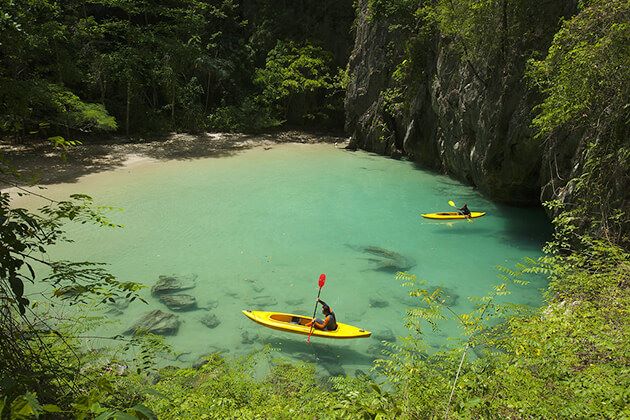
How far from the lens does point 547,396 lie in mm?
4004

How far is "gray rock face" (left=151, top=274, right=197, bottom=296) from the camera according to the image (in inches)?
387

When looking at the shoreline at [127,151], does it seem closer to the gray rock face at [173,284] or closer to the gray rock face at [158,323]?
the gray rock face at [173,284]

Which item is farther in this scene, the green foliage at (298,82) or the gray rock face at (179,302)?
the green foliage at (298,82)

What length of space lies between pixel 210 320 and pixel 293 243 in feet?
14.4

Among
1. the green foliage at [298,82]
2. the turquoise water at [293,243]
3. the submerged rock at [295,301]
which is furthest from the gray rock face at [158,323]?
the green foliage at [298,82]

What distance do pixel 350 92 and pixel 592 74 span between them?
57.1ft

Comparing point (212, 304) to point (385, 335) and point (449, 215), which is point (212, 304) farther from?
point (449, 215)

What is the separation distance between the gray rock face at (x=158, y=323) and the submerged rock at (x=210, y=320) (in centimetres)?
51

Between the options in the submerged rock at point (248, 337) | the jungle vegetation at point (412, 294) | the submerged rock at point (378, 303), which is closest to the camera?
the jungle vegetation at point (412, 294)

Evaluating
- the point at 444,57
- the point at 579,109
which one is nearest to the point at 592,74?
the point at 579,109

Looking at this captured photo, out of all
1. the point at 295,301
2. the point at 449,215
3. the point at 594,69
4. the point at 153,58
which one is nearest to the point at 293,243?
the point at 295,301

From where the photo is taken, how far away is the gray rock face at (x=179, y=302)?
9.22m

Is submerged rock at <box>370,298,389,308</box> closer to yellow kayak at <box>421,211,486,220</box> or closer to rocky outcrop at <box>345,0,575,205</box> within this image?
yellow kayak at <box>421,211,486,220</box>

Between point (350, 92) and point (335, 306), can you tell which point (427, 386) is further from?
point (350, 92)
